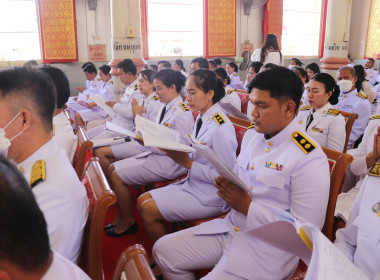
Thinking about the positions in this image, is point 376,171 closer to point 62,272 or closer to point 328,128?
point 62,272

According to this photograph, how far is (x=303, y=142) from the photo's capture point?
4.58 feet

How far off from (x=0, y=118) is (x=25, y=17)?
7116 millimetres

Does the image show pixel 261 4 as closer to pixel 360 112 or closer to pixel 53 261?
pixel 360 112

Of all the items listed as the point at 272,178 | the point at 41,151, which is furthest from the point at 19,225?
the point at 272,178

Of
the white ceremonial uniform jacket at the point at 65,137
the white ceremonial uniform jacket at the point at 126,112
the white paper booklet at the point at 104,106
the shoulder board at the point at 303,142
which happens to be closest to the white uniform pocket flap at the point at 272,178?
the shoulder board at the point at 303,142

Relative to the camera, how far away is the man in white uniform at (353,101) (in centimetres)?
371

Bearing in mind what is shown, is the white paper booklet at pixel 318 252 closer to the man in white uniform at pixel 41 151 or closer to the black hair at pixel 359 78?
the man in white uniform at pixel 41 151

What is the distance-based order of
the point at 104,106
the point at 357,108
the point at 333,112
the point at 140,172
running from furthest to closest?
the point at 357,108
the point at 104,106
the point at 333,112
the point at 140,172

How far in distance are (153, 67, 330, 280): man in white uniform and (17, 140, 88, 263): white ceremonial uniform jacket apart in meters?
0.51

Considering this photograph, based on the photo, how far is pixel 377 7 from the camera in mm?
9672

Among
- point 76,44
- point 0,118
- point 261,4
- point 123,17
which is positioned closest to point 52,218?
point 0,118

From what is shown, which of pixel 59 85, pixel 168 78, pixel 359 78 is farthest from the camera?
pixel 359 78

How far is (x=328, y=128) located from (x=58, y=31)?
6505 millimetres

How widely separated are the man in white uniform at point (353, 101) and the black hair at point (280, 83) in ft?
8.44
